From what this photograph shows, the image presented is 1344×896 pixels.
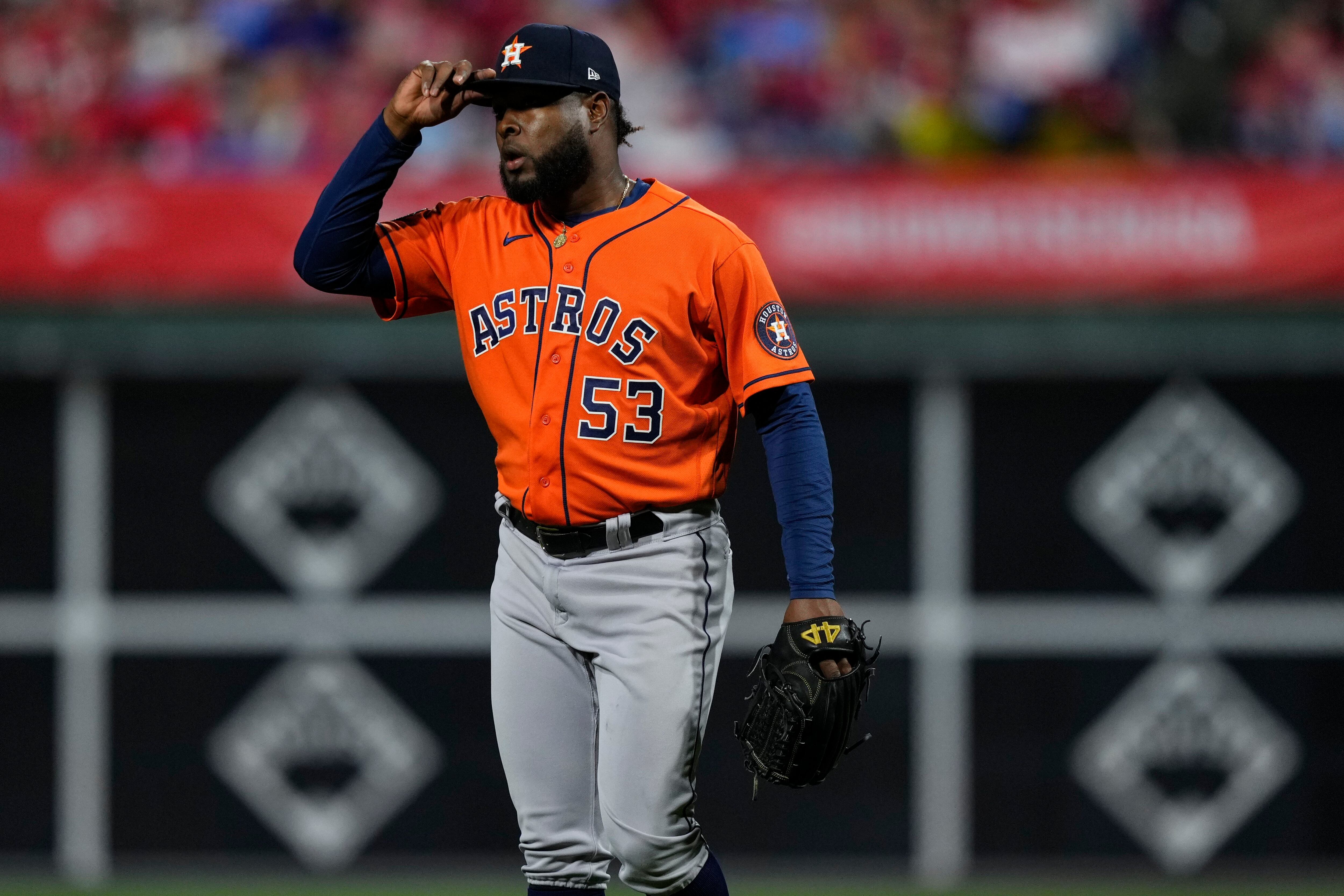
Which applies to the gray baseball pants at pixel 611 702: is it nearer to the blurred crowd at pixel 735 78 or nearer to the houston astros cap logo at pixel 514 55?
the houston astros cap logo at pixel 514 55

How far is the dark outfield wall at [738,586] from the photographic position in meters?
6.16

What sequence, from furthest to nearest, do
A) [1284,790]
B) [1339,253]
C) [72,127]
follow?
1. [72,127]
2. [1284,790]
3. [1339,253]

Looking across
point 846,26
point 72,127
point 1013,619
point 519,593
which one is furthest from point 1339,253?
point 72,127

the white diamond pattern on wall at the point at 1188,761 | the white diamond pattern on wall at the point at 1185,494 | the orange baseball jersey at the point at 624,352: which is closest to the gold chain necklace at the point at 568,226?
the orange baseball jersey at the point at 624,352

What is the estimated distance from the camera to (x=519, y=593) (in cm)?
316

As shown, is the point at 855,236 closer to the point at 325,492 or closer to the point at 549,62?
the point at 325,492

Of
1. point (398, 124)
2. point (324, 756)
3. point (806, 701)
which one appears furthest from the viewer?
point (324, 756)

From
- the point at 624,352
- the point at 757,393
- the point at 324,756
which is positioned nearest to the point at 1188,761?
the point at 324,756

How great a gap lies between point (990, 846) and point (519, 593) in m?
3.56

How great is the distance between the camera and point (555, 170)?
3055mm

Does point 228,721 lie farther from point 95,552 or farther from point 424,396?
point 424,396

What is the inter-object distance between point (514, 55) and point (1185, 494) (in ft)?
13.0

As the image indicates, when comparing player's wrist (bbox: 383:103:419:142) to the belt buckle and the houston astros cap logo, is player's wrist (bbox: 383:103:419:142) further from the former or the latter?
the belt buckle

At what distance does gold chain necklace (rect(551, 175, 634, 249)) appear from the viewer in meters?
3.12
